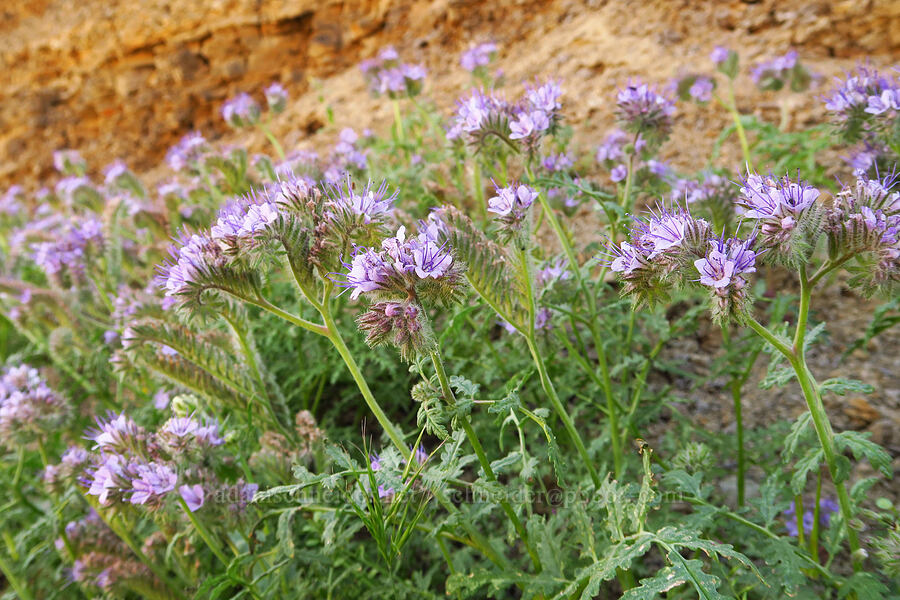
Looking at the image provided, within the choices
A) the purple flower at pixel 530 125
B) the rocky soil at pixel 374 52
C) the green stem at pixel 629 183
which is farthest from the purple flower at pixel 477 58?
the purple flower at pixel 530 125

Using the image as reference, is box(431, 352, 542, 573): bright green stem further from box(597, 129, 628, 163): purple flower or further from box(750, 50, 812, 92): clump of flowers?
box(750, 50, 812, 92): clump of flowers

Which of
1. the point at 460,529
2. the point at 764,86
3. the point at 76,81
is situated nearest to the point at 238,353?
the point at 460,529

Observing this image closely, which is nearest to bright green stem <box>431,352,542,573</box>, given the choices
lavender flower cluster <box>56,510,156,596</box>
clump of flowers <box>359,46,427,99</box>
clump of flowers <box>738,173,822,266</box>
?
clump of flowers <box>738,173,822,266</box>

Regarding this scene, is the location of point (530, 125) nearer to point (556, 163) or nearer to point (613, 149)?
point (556, 163)

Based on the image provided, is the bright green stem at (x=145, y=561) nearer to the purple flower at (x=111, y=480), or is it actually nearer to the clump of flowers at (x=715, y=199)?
the purple flower at (x=111, y=480)

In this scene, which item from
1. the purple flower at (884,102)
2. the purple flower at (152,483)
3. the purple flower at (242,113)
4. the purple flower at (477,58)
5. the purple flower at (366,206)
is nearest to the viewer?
the purple flower at (366,206)

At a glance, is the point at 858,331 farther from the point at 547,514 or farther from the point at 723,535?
the point at 547,514
